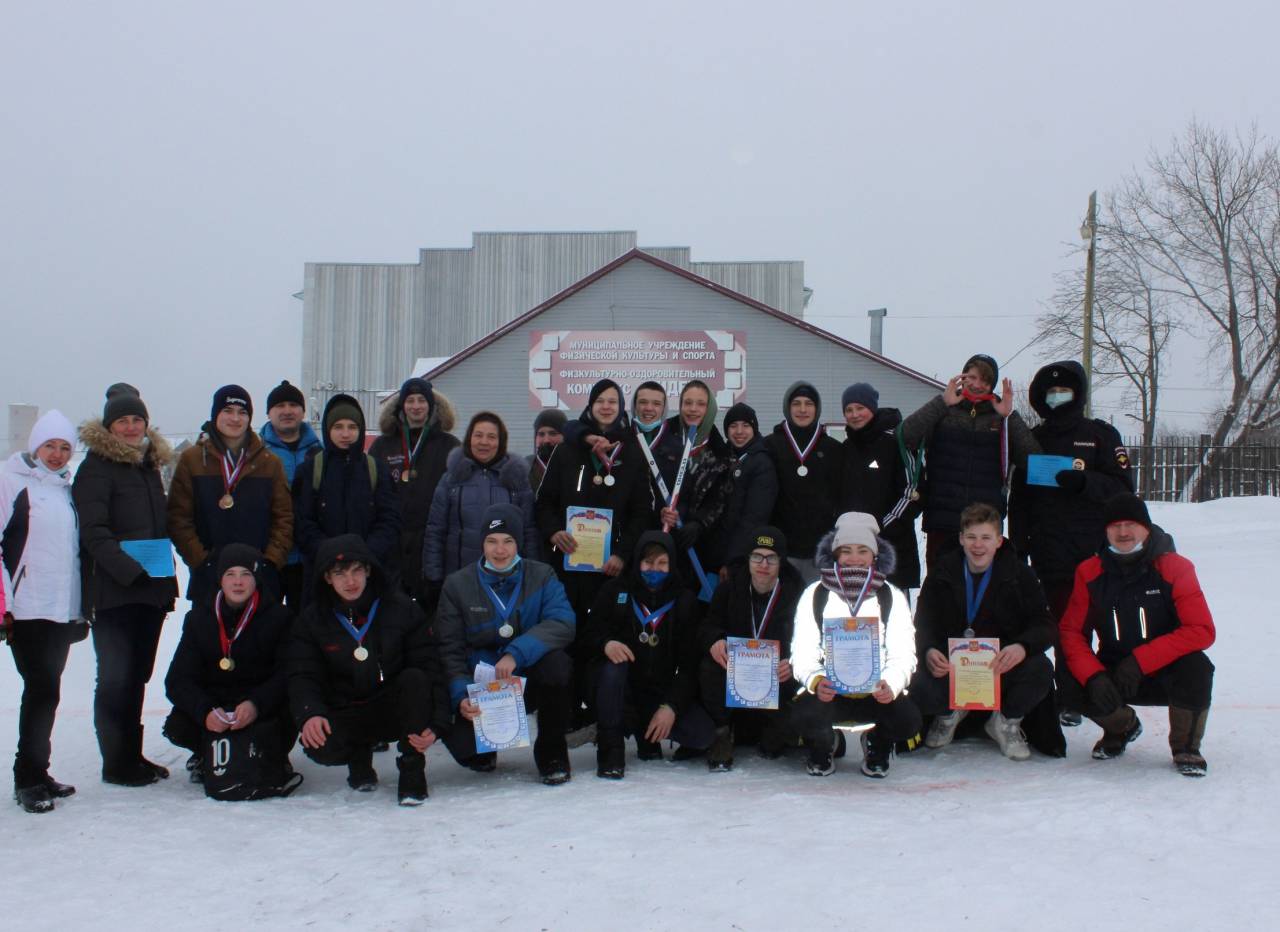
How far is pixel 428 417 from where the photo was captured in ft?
20.7

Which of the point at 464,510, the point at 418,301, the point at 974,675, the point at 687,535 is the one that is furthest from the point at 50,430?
the point at 418,301

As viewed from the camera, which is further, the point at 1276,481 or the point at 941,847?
the point at 1276,481

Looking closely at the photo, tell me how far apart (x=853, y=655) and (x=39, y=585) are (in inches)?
144

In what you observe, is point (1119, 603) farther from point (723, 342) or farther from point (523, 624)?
point (723, 342)

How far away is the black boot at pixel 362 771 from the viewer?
4.75 metres

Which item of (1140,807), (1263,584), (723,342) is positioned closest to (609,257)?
(723,342)

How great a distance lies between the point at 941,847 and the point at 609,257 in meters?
32.3

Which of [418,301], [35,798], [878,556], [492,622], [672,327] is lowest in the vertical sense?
[35,798]

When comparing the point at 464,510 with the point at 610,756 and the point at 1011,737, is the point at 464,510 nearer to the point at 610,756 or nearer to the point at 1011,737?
the point at 610,756

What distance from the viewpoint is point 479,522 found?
570 cm

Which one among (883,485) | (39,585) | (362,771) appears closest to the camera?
(39,585)

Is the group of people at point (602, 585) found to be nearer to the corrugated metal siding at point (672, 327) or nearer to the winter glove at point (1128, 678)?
the winter glove at point (1128, 678)

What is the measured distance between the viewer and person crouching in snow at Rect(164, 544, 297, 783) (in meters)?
4.78

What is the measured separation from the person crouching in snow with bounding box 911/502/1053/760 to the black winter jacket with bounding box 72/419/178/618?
363 centimetres
